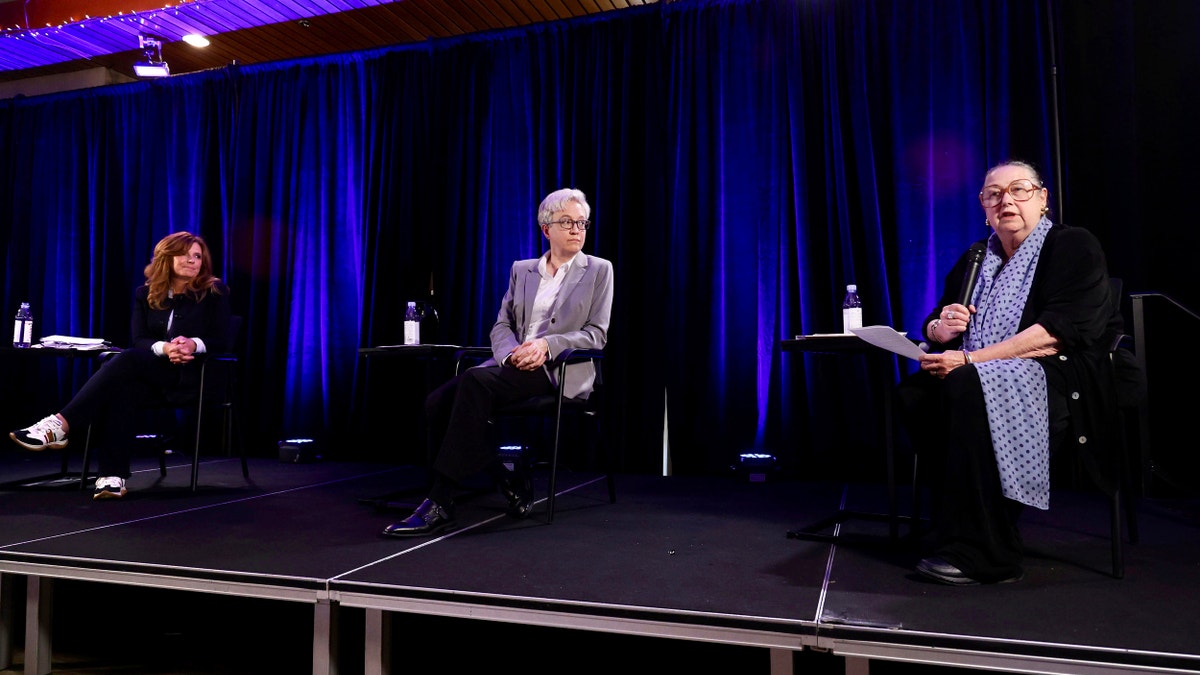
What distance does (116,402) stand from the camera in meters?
3.06

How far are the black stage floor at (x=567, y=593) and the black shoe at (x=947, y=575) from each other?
1.3 inches

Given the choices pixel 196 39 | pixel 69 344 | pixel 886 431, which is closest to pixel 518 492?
pixel 886 431

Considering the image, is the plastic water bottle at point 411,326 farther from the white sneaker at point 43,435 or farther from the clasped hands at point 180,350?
the white sneaker at point 43,435

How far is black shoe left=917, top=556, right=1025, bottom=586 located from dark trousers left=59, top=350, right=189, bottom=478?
296 cm

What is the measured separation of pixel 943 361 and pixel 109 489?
3049mm

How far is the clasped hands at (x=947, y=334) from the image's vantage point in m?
1.92

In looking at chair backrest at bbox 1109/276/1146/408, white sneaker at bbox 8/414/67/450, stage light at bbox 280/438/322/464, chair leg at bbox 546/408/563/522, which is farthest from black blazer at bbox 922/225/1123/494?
stage light at bbox 280/438/322/464

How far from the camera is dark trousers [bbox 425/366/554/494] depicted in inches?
92.7

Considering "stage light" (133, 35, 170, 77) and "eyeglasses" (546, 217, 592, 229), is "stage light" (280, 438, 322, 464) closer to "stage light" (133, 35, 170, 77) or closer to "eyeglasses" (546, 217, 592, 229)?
"eyeglasses" (546, 217, 592, 229)

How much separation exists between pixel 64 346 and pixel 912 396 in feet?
10.8

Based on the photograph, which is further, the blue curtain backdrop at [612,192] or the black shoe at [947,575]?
the blue curtain backdrop at [612,192]

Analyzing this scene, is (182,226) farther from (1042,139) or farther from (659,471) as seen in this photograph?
(1042,139)

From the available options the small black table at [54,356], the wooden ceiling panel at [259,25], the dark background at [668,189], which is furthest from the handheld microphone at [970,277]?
the small black table at [54,356]

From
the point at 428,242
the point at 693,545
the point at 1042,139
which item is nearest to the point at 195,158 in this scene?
the point at 428,242
